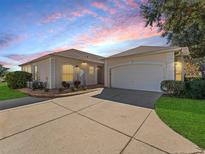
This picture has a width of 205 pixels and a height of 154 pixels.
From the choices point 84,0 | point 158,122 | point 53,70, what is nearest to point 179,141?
point 158,122

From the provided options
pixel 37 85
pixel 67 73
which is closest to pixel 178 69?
pixel 67 73

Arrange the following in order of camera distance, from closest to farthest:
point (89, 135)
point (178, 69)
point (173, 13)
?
point (89, 135)
point (173, 13)
point (178, 69)

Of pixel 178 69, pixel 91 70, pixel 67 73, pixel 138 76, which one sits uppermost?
pixel 91 70

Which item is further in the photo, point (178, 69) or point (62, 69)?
point (62, 69)

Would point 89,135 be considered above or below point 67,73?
below

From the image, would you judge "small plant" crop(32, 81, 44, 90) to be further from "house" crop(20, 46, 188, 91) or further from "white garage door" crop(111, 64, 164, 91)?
"white garage door" crop(111, 64, 164, 91)

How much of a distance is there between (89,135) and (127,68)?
9936 millimetres

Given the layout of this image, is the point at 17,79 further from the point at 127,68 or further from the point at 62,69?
the point at 127,68

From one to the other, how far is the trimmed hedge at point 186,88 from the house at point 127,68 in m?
1.14

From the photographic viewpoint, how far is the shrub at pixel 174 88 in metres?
8.86

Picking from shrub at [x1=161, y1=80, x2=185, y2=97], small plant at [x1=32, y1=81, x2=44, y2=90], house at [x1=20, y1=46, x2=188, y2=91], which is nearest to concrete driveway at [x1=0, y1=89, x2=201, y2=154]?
shrub at [x1=161, y1=80, x2=185, y2=97]

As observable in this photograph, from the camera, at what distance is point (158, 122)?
4438mm

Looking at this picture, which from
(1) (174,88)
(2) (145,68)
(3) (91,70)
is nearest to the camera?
(1) (174,88)

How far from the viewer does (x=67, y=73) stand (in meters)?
13.0
